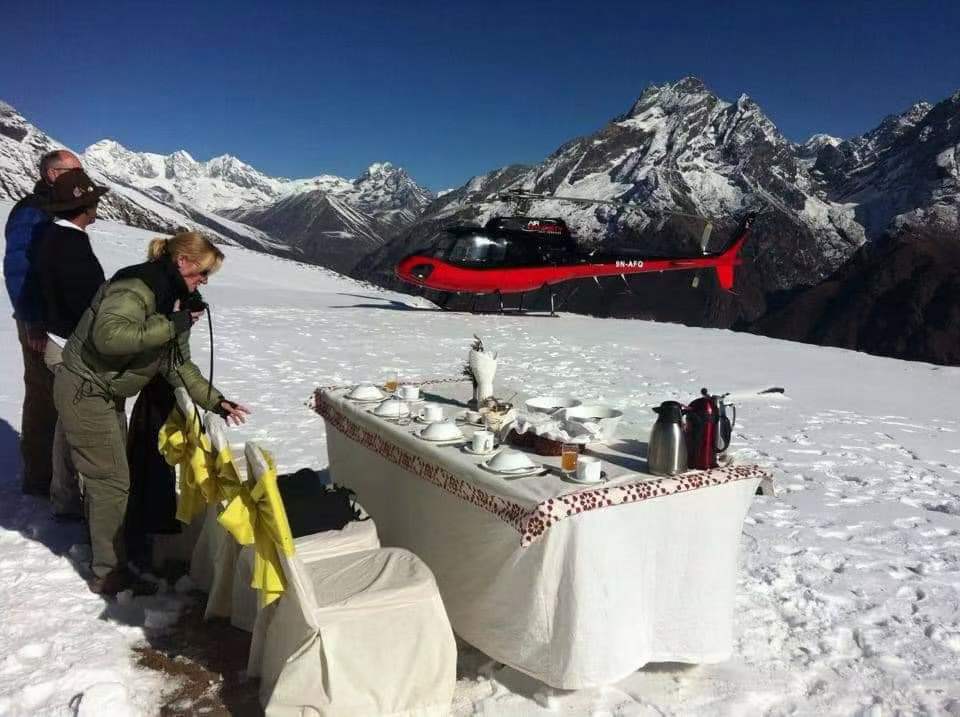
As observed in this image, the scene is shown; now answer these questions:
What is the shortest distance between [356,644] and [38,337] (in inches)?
96.7

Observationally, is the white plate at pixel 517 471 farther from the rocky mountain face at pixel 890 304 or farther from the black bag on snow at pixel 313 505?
the rocky mountain face at pixel 890 304

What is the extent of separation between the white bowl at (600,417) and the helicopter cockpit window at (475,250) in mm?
11537

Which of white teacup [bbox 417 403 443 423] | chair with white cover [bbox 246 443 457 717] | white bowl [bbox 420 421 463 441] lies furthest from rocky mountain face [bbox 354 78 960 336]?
chair with white cover [bbox 246 443 457 717]

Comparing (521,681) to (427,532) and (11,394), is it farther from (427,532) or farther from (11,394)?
(11,394)

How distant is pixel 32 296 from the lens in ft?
10.8

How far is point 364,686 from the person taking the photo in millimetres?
2064

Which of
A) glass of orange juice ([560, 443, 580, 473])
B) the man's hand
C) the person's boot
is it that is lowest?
the person's boot

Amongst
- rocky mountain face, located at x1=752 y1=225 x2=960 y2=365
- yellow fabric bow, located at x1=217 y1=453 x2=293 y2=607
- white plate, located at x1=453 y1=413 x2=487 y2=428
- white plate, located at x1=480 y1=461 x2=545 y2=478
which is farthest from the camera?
rocky mountain face, located at x1=752 y1=225 x2=960 y2=365

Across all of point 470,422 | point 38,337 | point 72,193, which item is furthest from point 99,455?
point 470,422

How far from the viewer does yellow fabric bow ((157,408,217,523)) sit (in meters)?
2.32

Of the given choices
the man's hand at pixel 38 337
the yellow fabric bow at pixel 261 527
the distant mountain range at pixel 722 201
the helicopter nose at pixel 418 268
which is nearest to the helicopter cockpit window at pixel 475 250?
the helicopter nose at pixel 418 268

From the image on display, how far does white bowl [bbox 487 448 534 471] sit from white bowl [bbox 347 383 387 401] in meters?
1.22

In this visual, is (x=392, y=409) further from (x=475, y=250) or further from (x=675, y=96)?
(x=675, y=96)

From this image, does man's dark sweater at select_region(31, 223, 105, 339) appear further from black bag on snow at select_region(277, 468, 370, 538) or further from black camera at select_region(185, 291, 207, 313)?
black bag on snow at select_region(277, 468, 370, 538)
